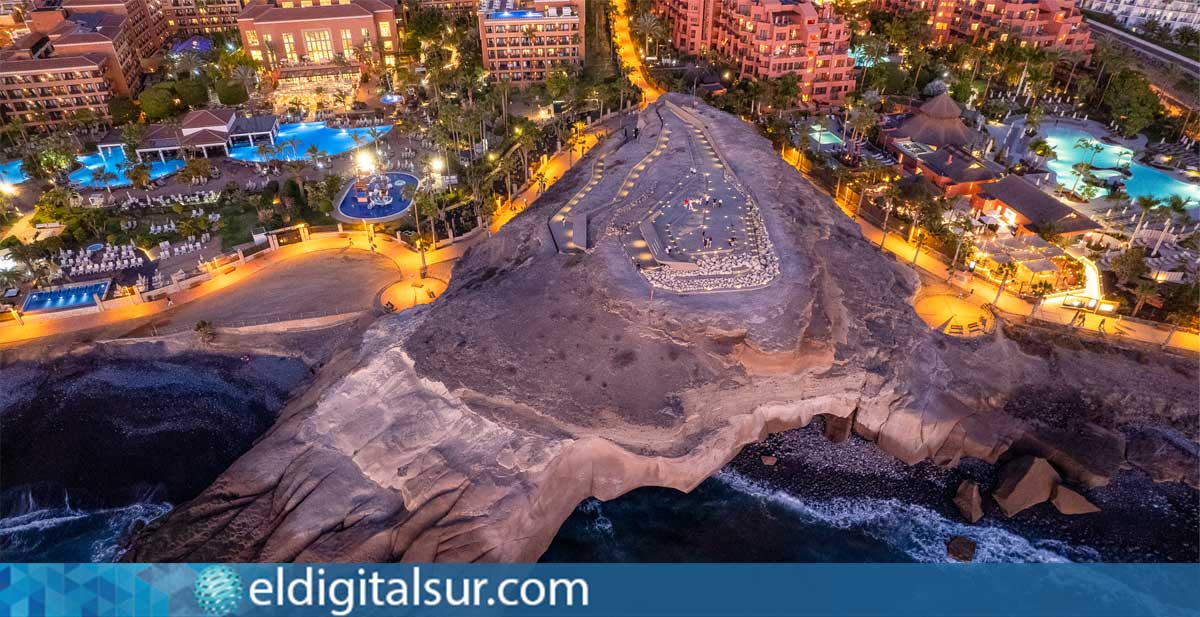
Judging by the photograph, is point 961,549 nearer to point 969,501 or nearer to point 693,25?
point 969,501

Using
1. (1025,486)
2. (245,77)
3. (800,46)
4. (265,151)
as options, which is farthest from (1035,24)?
(245,77)

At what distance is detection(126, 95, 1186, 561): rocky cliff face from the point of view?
43688mm

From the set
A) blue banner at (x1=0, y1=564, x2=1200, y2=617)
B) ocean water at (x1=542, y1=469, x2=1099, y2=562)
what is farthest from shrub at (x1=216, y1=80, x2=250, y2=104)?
ocean water at (x1=542, y1=469, x2=1099, y2=562)

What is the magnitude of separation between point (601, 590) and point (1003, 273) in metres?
47.9

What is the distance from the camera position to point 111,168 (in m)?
89.8

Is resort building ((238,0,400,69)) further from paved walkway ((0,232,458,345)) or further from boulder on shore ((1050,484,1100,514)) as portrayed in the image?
boulder on shore ((1050,484,1100,514))

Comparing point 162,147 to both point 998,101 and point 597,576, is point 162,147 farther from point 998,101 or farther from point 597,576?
point 998,101

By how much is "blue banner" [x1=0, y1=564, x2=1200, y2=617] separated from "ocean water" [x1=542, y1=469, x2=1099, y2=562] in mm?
865

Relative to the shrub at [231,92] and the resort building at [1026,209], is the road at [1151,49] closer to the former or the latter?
the resort building at [1026,209]

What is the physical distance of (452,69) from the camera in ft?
366

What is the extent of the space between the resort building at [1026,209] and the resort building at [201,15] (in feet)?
460

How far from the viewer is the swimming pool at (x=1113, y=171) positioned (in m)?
80.9

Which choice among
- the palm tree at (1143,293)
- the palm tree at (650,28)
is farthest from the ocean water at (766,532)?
the palm tree at (650,28)

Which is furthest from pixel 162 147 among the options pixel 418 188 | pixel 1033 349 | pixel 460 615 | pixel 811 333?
pixel 1033 349
